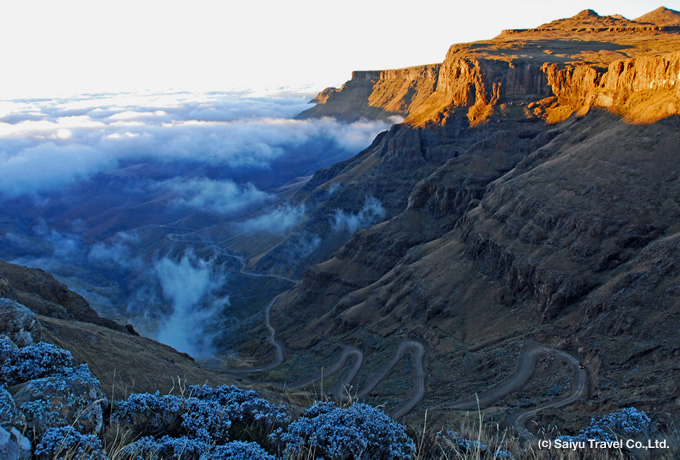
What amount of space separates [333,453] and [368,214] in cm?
13676

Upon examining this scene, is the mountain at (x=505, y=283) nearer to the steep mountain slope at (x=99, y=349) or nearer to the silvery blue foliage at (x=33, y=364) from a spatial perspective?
the steep mountain slope at (x=99, y=349)

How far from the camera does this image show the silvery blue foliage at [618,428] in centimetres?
1437

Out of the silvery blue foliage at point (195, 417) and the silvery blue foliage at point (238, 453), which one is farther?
the silvery blue foliage at point (195, 417)

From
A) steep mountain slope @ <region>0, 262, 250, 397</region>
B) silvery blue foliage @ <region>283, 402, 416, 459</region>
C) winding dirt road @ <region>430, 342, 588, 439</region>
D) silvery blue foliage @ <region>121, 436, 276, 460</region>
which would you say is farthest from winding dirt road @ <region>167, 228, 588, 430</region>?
silvery blue foliage @ <region>121, 436, 276, 460</region>

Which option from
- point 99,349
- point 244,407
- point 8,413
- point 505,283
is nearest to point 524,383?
point 505,283

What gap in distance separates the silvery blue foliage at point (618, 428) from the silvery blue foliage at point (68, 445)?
40.7 ft

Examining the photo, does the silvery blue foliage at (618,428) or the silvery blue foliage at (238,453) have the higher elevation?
the silvery blue foliage at (238,453)

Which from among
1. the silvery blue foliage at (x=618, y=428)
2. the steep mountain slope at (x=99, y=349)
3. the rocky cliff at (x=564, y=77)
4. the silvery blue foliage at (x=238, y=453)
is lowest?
the steep mountain slope at (x=99, y=349)

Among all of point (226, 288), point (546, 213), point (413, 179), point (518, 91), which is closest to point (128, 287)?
point (226, 288)

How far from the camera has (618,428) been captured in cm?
1545

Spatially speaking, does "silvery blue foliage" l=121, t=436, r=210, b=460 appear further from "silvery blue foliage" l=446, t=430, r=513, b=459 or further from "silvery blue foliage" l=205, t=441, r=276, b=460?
"silvery blue foliage" l=446, t=430, r=513, b=459

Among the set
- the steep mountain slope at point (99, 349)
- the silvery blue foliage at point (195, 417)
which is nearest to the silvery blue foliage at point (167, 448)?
the silvery blue foliage at point (195, 417)

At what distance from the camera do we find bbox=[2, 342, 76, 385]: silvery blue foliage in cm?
1066

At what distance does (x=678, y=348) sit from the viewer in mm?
38312
